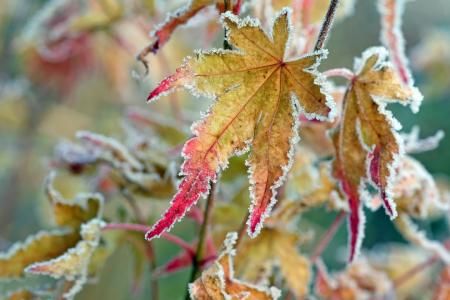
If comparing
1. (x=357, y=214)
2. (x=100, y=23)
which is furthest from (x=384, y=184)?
(x=100, y=23)

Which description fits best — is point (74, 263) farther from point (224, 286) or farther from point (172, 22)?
point (172, 22)

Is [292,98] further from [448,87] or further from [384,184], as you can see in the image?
[448,87]

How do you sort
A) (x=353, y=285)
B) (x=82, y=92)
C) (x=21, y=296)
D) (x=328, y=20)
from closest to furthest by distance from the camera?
1. (x=328, y=20)
2. (x=21, y=296)
3. (x=353, y=285)
4. (x=82, y=92)

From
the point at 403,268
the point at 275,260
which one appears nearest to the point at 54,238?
the point at 275,260

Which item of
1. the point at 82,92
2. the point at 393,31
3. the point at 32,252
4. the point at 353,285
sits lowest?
the point at 353,285

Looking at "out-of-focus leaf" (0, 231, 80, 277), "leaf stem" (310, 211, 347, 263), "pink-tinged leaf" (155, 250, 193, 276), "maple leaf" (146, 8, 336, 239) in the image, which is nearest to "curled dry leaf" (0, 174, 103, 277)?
"out-of-focus leaf" (0, 231, 80, 277)

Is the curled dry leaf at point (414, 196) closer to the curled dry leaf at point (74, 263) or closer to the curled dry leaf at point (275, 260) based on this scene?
the curled dry leaf at point (275, 260)

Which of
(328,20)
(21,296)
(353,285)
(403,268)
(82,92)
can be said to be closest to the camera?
(328,20)
